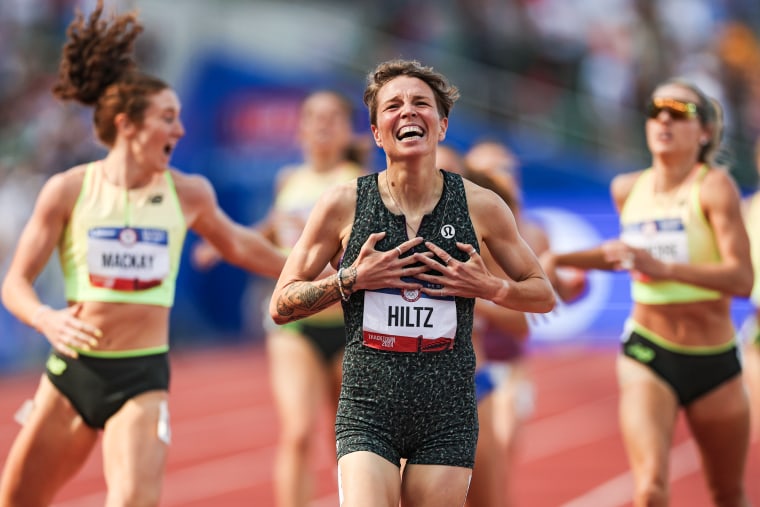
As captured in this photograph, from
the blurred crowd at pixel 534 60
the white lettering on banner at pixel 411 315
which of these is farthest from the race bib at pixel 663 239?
the blurred crowd at pixel 534 60

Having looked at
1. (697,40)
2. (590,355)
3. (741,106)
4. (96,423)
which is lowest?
(96,423)

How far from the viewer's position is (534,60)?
743 inches

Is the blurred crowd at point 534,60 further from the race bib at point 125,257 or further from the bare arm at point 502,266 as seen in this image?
the bare arm at point 502,266

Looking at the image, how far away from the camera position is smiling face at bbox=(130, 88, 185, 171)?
5672 mm

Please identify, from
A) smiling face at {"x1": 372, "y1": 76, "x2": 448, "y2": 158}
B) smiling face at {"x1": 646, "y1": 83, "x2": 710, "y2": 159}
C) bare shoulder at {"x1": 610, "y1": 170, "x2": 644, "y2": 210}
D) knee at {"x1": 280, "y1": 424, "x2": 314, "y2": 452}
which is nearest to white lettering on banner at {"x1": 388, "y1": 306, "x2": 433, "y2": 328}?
smiling face at {"x1": 372, "y1": 76, "x2": 448, "y2": 158}

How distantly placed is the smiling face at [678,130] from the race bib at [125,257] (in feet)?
8.48

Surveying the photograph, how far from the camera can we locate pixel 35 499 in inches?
210

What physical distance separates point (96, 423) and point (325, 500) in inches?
155

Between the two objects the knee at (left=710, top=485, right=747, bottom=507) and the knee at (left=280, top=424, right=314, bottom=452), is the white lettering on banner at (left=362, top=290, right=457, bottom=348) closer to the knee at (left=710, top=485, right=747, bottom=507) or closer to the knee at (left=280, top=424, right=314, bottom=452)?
the knee at (left=710, top=485, right=747, bottom=507)

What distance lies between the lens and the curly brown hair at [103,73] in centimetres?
578

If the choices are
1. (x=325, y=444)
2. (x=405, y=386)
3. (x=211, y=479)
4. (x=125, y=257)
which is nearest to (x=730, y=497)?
(x=405, y=386)

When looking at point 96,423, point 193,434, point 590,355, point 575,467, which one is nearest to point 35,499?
point 96,423

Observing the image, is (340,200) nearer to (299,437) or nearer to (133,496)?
(133,496)

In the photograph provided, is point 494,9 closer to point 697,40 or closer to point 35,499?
point 697,40
